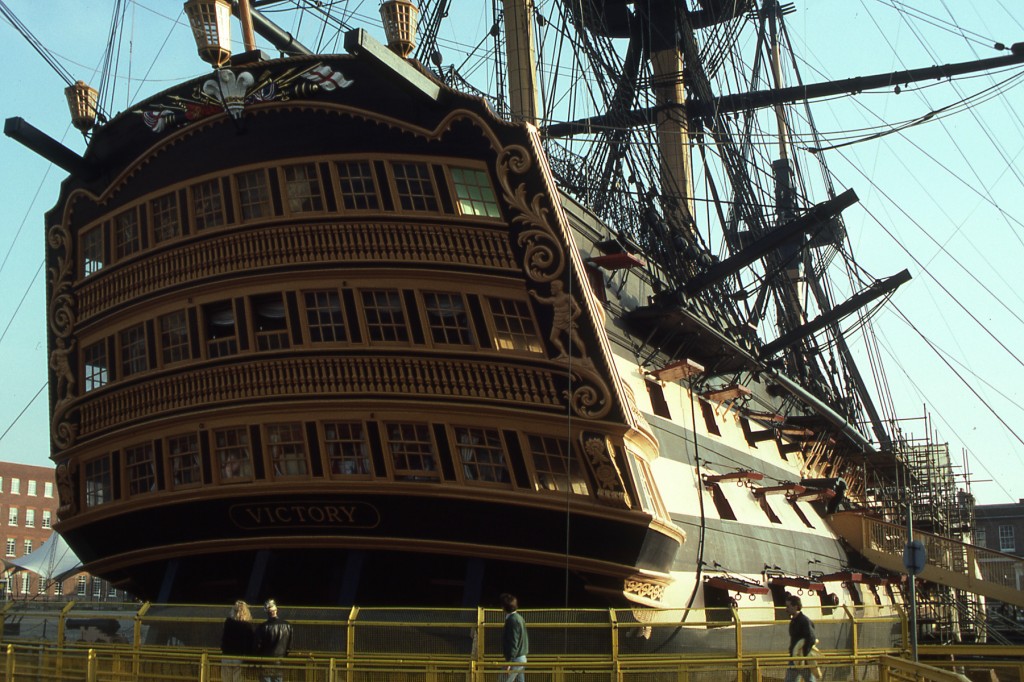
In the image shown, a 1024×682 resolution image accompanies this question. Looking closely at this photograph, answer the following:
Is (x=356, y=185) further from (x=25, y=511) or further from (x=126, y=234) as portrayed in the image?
(x=25, y=511)

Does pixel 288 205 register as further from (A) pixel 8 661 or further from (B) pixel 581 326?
(A) pixel 8 661

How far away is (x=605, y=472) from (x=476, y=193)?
16.0ft

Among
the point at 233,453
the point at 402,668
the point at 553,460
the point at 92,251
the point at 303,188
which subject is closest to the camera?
the point at 402,668

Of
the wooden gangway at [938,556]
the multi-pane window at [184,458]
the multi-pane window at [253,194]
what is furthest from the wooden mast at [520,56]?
the wooden gangway at [938,556]

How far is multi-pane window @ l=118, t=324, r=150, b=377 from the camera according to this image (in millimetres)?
20500

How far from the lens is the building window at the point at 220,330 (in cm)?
1944

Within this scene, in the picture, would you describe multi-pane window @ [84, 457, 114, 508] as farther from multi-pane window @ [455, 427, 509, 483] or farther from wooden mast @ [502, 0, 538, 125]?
wooden mast @ [502, 0, 538, 125]

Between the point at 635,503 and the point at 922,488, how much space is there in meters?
23.3

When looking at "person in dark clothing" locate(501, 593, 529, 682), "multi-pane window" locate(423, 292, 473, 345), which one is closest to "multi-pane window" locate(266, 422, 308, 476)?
"multi-pane window" locate(423, 292, 473, 345)

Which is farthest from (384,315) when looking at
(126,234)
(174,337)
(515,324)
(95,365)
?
(95,365)

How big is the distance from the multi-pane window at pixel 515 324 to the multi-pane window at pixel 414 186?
6.19 ft

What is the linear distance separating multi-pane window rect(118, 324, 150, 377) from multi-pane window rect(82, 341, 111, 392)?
0.55 metres

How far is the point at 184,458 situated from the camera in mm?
19906

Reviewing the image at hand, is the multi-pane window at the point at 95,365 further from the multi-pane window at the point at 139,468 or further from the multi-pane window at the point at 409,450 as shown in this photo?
the multi-pane window at the point at 409,450
